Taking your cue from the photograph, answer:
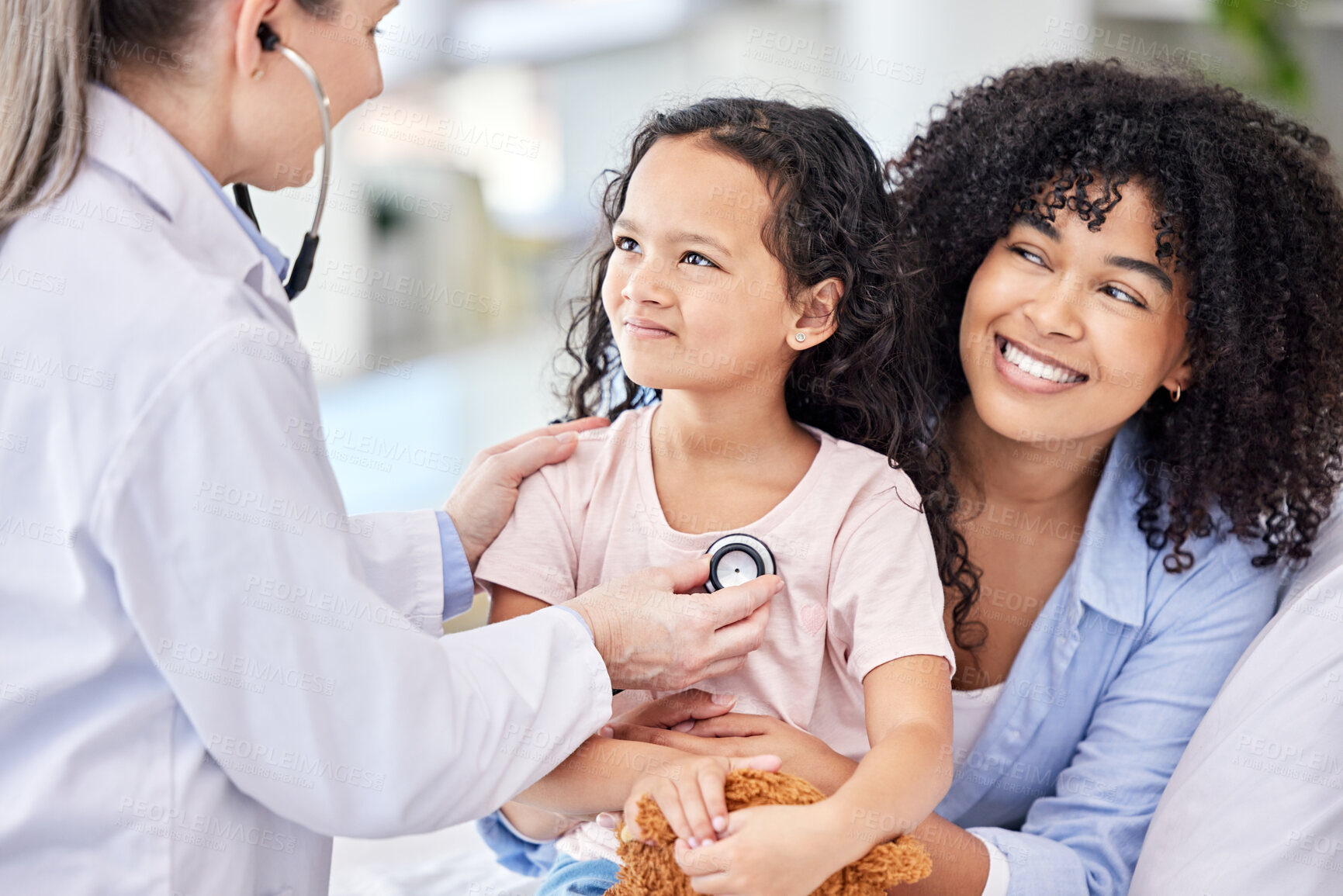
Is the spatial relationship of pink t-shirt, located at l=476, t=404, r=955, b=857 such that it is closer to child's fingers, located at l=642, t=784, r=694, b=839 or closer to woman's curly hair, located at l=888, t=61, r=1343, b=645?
child's fingers, located at l=642, t=784, r=694, b=839

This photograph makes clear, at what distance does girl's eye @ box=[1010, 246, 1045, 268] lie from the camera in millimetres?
1498

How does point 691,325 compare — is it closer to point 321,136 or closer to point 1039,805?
point 321,136

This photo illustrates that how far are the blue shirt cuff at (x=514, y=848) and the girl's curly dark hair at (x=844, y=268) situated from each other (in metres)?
0.61

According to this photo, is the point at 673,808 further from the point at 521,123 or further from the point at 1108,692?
the point at 521,123

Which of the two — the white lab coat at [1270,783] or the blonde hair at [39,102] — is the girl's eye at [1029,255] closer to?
the white lab coat at [1270,783]

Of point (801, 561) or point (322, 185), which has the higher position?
point (322, 185)

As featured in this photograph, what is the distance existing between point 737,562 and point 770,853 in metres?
0.35

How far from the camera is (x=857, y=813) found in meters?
1.08

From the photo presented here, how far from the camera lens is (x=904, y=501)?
4.45 ft

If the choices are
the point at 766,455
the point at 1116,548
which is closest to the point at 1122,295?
the point at 1116,548

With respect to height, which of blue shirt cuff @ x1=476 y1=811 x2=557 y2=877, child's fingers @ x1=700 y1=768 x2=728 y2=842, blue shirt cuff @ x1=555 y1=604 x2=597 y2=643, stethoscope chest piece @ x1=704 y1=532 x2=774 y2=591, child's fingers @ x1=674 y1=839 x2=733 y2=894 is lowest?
blue shirt cuff @ x1=476 y1=811 x2=557 y2=877

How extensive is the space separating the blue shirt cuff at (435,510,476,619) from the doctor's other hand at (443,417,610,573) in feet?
0.08

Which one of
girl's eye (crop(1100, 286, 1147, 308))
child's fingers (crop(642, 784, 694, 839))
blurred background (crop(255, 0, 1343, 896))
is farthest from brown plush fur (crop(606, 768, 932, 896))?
blurred background (crop(255, 0, 1343, 896))

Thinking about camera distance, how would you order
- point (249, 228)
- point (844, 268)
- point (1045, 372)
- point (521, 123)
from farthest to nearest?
point (521, 123)
point (1045, 372)
point (844, 268)
point (249, 228)
